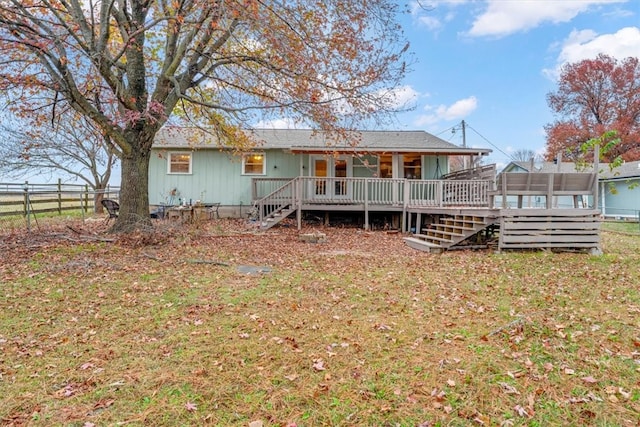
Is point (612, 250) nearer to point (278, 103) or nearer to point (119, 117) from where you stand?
point (278, 103)

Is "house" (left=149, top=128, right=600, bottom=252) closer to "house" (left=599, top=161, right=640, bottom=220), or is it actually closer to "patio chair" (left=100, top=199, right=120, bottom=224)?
"patio chair" (left=100, top=199, right=120, bottom=224)

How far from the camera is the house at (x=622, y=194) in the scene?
20.9 m

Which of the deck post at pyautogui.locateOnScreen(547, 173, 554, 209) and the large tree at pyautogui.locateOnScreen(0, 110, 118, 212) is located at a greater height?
the large tree at pyautogui.locateOnScreen(0, 110, 118, 212)

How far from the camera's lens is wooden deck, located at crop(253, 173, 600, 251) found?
824 cm

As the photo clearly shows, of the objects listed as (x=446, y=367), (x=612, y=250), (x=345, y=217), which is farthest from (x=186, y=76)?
(x=612, y=250)

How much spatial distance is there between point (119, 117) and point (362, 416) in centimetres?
914

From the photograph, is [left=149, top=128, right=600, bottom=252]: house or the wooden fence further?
the wooden fence

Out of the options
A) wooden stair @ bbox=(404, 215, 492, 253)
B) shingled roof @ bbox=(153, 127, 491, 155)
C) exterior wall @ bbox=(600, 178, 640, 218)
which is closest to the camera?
wooden stair @ bbox=(404, 215, 492, 253)

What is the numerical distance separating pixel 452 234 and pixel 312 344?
6.67 metres

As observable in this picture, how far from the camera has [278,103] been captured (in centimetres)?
942

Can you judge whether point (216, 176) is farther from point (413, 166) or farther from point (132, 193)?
point (413, 166)

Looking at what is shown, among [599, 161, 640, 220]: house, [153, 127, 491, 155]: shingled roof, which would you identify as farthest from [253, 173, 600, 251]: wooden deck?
[599, 161, 640, 220]: house

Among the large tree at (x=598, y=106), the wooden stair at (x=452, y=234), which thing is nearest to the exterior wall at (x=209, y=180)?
the wooden stair at (x=452, y=234)

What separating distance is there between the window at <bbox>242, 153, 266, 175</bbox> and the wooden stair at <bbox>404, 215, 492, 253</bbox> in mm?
7503
